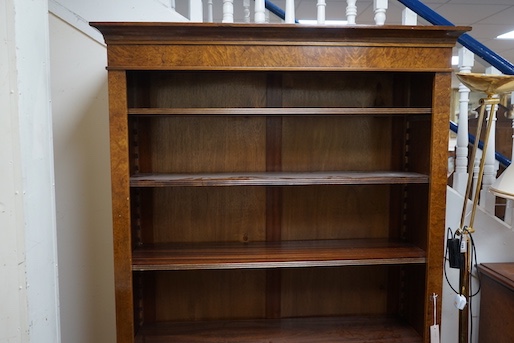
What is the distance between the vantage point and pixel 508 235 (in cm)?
178

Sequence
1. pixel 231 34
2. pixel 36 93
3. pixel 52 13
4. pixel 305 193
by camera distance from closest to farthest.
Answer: pixel 36 93 < pixel 231 34 < pixel 52 13 < pixel 305 193

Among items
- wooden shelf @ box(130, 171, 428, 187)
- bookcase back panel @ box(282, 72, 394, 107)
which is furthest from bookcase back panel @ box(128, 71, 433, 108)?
wooden shelf @ box(130, 171, 428, 187)

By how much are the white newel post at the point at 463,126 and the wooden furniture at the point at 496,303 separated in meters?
0.38

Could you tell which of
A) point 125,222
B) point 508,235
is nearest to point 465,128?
point 508,235

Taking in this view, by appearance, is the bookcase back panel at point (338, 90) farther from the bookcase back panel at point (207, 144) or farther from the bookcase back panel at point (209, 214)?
the bookcase back panel at point (209, 214)

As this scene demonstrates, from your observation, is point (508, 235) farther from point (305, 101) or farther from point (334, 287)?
point (305, 101)

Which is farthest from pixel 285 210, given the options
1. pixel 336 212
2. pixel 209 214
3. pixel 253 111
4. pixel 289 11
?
pixel 289 11

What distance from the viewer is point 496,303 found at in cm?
165

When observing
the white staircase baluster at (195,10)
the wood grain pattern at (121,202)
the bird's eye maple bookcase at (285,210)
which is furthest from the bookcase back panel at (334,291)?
the white staircase baluster at (195,10)

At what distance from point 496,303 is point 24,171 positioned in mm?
1886

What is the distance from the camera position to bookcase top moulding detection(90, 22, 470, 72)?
1336 mm

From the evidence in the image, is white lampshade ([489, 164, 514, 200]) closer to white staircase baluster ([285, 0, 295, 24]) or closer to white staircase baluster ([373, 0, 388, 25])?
white staircase baluster ([373, 0, 388, 25])

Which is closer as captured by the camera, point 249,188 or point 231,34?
point 231,34

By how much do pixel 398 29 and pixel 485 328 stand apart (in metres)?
1.39
